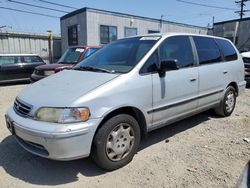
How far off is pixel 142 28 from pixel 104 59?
63.2ft

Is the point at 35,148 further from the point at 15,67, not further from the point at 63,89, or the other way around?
the point at 15,67

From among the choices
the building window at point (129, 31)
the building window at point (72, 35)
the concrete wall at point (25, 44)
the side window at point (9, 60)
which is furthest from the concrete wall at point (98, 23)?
the side window at point (9, 60)

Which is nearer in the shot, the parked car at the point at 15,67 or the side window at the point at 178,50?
the side window at the point at 178,50

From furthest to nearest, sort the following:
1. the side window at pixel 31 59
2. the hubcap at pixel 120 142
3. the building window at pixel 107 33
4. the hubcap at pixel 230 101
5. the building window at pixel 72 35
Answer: the building window at pixel 72 35 < the building window at pixel 107 33 < the side window at pixel 31 59 < the hubcap at pixel 230 101 < the hubcap at pixel 120 142

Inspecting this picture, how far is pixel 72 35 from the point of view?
70.6 ft

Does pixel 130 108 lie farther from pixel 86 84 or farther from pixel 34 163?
pixel 34 163

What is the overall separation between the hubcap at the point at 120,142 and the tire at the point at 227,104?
2734 millimetres

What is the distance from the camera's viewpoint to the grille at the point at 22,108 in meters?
3.14

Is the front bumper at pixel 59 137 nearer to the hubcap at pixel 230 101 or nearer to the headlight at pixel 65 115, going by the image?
the headlight at pixel 65 115

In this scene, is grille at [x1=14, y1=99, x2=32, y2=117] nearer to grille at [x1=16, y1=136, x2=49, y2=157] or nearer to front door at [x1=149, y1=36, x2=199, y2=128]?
grille at [x1=16, y1=136, x2=49, y2=157]

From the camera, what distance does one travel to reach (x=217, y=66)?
498 centimetres

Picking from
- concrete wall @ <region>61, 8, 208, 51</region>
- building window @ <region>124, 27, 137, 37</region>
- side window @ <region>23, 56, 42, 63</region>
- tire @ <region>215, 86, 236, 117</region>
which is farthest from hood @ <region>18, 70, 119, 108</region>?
building window @ <region>124, 27, 137, 37</region>

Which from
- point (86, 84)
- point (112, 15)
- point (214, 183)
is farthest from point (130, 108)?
point (112, 15)

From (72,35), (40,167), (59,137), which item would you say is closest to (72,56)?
(40,167)
